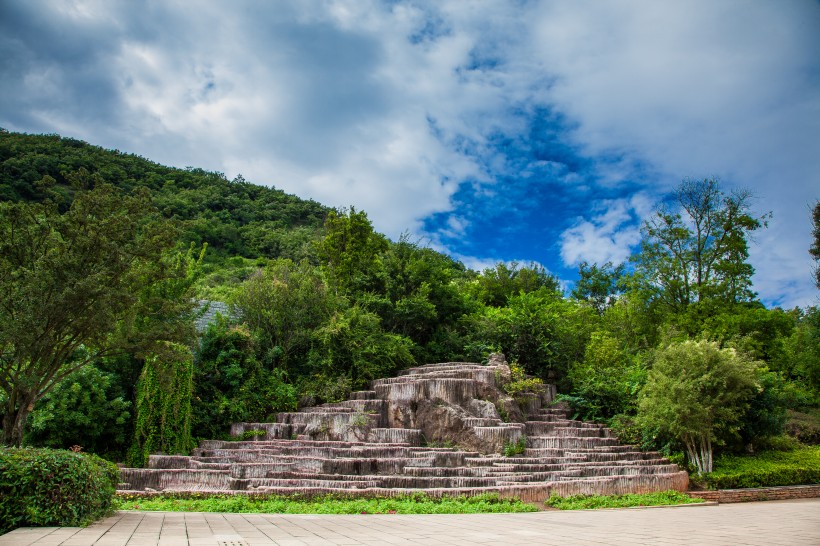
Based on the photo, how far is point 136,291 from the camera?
12.0m

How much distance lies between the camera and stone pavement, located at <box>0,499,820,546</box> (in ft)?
18.4

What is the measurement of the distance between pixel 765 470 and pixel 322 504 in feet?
46.0

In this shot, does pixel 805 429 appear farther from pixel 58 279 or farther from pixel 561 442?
pixel 58 279

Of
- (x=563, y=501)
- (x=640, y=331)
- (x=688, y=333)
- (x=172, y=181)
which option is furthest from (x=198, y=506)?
(x=172, y=181)

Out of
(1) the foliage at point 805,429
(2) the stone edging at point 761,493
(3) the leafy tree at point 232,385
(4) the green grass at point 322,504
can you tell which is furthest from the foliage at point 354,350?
(1) the foliage at point 805,429

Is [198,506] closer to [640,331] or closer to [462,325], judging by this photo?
[462,325]

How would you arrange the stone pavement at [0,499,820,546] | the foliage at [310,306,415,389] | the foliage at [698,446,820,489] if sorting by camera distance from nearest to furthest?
1. the stone pavement at [0,499,820,546]
2. the foliage at [698,446,820,489]
3. the foliage at [310,306,415,389]

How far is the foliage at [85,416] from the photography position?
15.5 m

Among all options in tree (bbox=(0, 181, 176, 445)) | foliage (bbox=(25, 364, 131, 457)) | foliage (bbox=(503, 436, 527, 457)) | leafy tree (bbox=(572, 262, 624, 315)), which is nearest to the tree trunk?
tree (bbox=(0, 181, 176, 445))

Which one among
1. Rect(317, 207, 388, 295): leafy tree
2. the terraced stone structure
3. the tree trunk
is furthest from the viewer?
Rect(317, 207, 388, 295): leafy tree

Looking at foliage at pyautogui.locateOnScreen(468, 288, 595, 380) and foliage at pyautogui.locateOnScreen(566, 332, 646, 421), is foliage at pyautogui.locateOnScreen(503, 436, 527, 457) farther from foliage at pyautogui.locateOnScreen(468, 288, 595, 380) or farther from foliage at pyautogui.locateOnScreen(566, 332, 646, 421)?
foliage at pyautogui.locateOnScreen(468, 288, 595, 380)

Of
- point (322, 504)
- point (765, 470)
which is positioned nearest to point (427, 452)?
point (322, 504)

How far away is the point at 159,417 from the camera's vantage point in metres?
17.0

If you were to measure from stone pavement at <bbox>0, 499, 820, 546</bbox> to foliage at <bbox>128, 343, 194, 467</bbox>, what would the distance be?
9.58 metres
